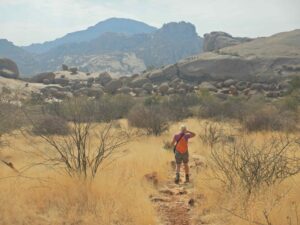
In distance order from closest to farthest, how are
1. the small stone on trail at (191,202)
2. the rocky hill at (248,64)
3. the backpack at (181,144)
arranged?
1. the small stone on trail at (191,202)
2. the backpack at (181,144)
3. the rocky hill at (248,64)

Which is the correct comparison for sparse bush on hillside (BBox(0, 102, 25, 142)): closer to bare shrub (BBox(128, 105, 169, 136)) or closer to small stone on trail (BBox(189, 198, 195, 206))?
small stone on trail (BBox(189, 198, 195, 206))

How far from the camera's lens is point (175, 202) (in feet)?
30.3

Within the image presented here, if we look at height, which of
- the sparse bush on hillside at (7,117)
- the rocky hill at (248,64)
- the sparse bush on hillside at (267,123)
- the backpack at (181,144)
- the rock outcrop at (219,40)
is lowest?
the sparse bush on hillside at (267,123)

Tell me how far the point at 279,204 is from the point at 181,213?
2155mm

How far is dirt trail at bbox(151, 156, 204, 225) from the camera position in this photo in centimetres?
803

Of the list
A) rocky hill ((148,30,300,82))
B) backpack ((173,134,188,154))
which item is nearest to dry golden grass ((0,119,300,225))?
backpack ((173,134,188,154))

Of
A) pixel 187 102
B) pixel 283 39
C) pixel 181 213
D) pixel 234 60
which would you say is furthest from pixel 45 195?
pixel 283 39

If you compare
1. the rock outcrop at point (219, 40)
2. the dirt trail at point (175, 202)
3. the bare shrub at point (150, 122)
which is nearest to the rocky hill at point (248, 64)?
the rock outcrop at point (219, 40)

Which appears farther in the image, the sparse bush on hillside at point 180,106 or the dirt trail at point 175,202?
the sparse bush on hillside at point 180,106

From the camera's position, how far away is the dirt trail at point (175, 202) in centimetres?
803

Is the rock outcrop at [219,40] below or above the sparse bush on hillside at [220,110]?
above

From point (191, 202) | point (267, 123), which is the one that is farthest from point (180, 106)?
point (191, 202)

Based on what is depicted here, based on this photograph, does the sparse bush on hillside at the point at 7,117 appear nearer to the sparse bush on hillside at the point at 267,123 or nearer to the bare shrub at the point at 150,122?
the bare shrub at the point at 150,122

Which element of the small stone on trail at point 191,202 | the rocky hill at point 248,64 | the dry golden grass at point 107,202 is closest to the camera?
the dry golden grass at point 107,202
